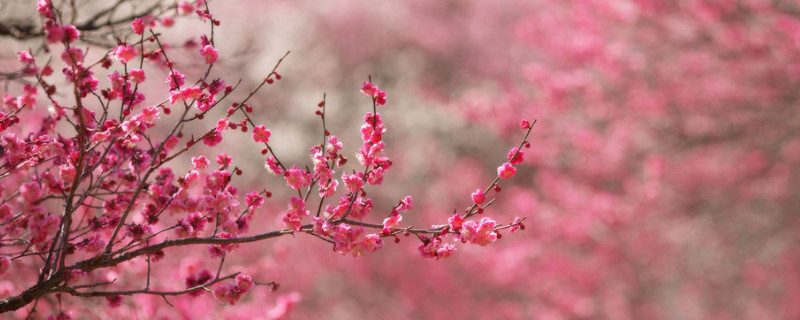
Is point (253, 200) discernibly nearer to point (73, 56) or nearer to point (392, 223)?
point (392, 223)

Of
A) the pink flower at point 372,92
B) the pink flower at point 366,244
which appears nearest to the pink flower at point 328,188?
the pink flower at point 366,244

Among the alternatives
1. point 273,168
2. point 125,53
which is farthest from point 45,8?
point 273,168

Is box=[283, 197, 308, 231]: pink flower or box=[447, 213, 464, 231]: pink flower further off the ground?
box=[283, 197, 308, 231]: pink flower

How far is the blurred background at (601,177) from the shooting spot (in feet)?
22.8

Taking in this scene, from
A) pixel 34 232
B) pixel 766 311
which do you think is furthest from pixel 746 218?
pixel 34 232

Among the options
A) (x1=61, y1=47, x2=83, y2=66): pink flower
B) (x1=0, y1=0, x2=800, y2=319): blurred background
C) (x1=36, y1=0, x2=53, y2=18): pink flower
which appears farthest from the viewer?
(x1=0, y1=0, x2=800, y2=319): blurred background

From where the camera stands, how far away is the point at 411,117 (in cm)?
1568

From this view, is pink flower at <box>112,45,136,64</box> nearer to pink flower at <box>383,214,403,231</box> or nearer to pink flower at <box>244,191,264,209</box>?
pink flower at <box>244,191,264,209</box>

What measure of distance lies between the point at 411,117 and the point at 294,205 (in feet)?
43.1

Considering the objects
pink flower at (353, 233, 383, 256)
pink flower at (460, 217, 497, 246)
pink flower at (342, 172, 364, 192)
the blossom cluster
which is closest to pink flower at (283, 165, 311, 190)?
the blossom cluster

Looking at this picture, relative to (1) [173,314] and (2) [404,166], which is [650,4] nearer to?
(1) [173,314]

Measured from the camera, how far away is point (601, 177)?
36.4ft

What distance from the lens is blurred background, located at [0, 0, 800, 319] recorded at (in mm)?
6941

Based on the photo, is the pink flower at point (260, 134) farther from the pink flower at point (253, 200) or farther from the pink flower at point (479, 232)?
the pink flower at point (479, 232)
